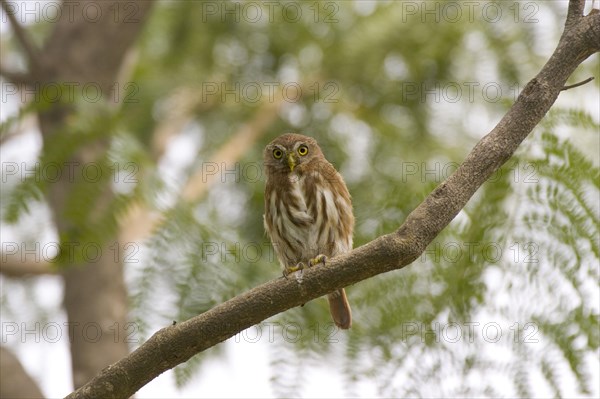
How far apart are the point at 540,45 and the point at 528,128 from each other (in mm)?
3168

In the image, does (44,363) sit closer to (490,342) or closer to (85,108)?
(85,108)

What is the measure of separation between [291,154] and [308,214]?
0.41 metres

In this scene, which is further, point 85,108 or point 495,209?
point 85,108

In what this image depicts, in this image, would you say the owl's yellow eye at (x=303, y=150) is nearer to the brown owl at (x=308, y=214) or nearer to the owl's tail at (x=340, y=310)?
the brown owl at (x=308, y=214)

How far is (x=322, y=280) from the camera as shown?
3145mm

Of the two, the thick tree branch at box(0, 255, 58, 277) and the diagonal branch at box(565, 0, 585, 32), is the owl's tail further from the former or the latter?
the thick tree branch at box(0, 255, 58, 277)

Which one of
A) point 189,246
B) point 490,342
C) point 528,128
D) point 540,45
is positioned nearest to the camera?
point 528,128

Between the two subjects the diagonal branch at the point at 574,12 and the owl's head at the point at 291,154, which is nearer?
the diagonal branch at the point at 574,12

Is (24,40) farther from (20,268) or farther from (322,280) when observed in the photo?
(322,280)

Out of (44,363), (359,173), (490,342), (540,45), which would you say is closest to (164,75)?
(359,173)

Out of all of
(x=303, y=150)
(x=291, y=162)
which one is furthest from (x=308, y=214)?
(x=303, y=150)

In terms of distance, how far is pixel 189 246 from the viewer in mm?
4660

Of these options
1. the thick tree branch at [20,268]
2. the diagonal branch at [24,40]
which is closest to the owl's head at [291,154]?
the diagonal branch at [24,40]

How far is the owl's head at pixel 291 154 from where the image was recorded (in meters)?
5.09
